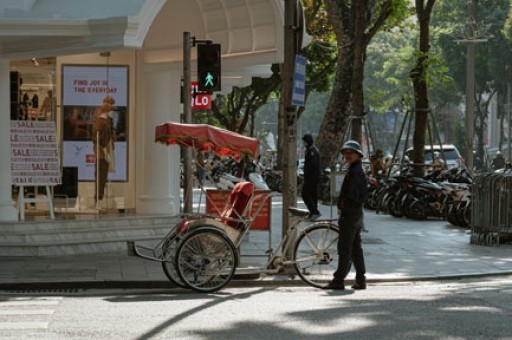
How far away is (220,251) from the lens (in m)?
12.6

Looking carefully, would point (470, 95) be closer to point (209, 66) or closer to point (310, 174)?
point (310, 174)

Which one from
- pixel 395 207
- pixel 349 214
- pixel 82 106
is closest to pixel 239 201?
pixel 349 214

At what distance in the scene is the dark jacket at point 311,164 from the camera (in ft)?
72.8

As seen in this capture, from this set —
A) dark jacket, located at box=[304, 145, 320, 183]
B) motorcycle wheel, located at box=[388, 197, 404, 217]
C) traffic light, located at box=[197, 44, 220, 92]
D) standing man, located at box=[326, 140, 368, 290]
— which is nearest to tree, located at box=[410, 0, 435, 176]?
motorcycle wheel, located at box=[388, 197, 404, 217]

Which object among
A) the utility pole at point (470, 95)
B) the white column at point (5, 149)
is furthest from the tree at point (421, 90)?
the white column at point (5, 149)

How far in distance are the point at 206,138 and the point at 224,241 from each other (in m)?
1.57

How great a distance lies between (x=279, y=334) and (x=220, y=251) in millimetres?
3758

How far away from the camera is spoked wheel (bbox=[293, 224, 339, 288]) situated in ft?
43.3

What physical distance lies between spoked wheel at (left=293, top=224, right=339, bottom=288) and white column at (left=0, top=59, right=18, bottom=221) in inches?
217

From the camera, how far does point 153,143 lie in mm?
18625

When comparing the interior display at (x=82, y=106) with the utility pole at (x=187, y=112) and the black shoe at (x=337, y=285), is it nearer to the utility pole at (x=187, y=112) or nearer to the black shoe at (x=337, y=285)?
the utility pole at (x=187, y=112)

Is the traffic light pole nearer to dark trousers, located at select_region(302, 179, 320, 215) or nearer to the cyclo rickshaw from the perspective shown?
the cyclo rickshaw

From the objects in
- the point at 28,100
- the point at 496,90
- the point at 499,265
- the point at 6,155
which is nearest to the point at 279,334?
the point at 499,265

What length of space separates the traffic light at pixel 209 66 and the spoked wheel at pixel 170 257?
3036 millimetres
